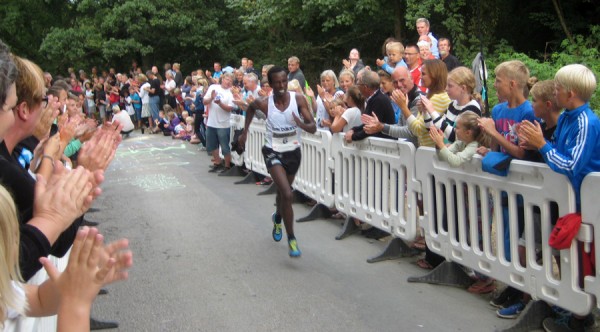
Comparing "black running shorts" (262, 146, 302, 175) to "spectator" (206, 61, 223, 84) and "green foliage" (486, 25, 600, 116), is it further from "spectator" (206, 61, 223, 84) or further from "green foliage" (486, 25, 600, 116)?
"spectator" (206, 61, 223, 84)

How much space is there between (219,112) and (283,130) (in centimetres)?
613

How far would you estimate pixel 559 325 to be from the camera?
14.9ft

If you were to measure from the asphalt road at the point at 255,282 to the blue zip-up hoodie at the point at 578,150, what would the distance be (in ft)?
4.41

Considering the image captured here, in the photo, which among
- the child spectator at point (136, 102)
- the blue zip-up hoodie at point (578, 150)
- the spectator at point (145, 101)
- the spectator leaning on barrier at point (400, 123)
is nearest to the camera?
the blue zip-up hoodie at point (578, 150)

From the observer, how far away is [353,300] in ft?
17.7

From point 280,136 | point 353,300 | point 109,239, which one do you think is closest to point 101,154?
point 353,300

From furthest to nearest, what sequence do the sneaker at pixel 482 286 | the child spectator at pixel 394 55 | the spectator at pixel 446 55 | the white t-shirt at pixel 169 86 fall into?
the white t-shirt at pixel 169 86 → the spectator at pixel 446 55 → the child spectator at pixel 394 55 → the sneaker at pixel 482 286

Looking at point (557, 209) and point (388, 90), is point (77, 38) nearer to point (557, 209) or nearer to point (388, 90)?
point (388, 90)

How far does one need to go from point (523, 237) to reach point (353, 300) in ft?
4.94

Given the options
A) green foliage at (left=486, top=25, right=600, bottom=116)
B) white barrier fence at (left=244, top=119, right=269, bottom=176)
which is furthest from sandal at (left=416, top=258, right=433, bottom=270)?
white barrier fence at (left=244, top=119, right=269, bottom=176)

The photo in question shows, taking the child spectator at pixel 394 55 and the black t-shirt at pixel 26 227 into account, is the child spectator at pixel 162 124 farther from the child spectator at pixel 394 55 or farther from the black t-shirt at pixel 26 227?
the black t-shirt at pixel 26 227

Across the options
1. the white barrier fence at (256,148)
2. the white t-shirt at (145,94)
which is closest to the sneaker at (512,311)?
the white barrier fence at (256,148)

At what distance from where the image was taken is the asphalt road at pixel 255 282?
16.4ft

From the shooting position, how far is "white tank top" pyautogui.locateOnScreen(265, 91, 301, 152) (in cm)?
717
